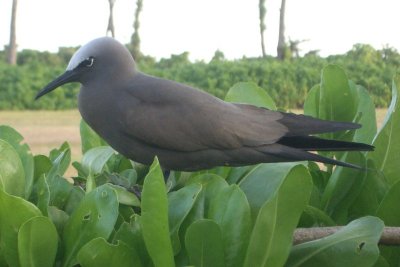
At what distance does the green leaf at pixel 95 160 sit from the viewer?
4.06 feet

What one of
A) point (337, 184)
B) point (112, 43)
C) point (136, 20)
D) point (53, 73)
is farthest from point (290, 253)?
point (136, 20)

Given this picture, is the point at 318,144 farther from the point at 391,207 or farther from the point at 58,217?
the point at 58,217

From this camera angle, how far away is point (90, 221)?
875 mm

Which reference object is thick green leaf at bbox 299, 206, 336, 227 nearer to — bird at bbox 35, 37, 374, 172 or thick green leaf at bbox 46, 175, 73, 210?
bird at bbox 35, 37, 374, 172

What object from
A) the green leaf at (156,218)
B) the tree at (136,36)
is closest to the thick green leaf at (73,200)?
the green leaf at (156,218)

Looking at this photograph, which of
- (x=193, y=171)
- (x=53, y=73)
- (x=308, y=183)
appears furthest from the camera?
(x=53, y=73)

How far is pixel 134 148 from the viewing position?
1473 mm

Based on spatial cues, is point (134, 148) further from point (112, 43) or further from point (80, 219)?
point (80, 219)

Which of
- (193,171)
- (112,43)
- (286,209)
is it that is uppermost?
(112,43)

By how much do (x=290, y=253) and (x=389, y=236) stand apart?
0.46ft

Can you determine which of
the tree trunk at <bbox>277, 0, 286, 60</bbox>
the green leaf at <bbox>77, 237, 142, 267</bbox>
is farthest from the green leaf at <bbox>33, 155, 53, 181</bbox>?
the tree trunk at <bbox>277, 0, 286, 60</bbox>

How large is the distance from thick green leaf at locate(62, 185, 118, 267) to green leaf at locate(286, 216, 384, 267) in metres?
0.26

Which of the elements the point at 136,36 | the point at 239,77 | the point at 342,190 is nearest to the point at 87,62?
the point at 342,190

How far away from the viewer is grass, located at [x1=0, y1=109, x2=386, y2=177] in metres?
9.64
